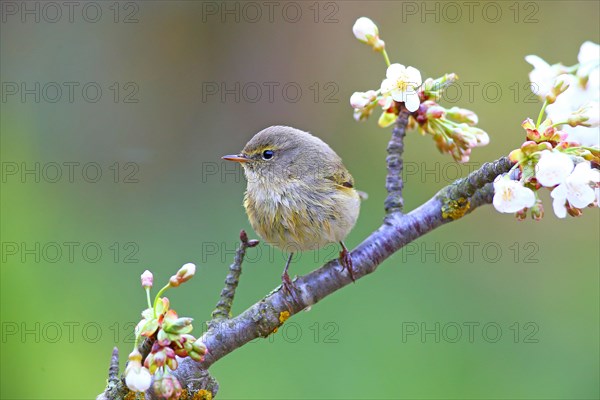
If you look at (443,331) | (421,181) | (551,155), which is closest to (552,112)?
(551,155)

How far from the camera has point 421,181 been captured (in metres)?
4.43

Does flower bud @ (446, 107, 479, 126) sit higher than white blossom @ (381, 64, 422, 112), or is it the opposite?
flower bud @ (446, 107, 479, 126)

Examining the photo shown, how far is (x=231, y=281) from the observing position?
1869 millimetres

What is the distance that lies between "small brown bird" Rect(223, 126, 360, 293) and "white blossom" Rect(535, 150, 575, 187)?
899 millimetres

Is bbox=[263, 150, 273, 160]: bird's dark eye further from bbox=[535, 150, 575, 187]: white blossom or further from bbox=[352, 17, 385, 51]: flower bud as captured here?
bbox=[535, 150, 575, 187]: white blossom

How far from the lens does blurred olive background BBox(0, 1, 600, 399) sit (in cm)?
360

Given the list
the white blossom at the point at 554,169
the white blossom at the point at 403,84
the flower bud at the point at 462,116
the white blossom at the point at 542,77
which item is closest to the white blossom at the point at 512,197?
the white blossom at the point at 554,169

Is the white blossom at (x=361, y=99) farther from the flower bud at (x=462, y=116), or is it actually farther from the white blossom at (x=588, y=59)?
the white blossom at (x=588, y=59)

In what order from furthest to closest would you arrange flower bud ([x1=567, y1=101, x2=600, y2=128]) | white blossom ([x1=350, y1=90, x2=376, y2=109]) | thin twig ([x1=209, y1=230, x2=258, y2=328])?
white blossom ([x1=350, y1=90, x2=376, y2=109])
thin twig ([x1=209, y1=230, x2=258, y2=328])
flower bud ([x1=567, y1=101, x2=600, y2=128])

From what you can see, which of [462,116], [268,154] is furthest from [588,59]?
[268,154]

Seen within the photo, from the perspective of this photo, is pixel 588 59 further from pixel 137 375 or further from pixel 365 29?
pixel 137 375

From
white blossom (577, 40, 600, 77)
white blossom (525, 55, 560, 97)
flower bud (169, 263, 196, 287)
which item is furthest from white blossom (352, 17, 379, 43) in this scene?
flower bud (169, 263, 196, 287)

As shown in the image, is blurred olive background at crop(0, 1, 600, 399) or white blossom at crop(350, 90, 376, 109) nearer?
white blossom at crop(350, 90, 376, 109)

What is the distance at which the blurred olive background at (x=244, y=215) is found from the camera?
3602mm
